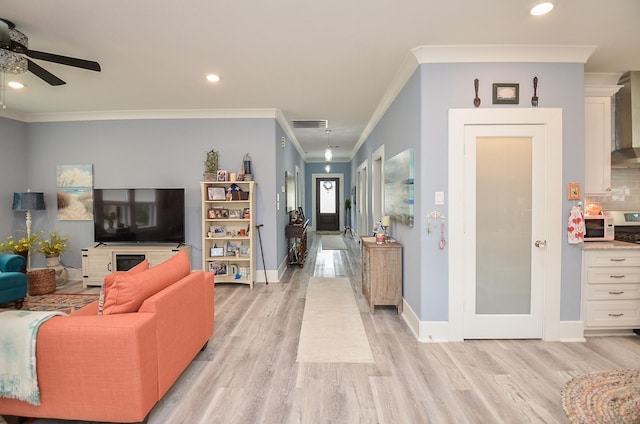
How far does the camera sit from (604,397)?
6.82ft

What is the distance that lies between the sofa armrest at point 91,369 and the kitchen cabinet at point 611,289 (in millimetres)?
3712

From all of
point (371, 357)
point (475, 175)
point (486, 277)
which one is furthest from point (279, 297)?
point (475, 175)

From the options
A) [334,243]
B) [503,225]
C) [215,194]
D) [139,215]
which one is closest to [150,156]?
[139,215]

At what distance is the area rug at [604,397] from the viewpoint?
190cm

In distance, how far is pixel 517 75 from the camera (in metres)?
2.86

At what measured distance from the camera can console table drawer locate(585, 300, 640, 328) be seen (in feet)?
9.68

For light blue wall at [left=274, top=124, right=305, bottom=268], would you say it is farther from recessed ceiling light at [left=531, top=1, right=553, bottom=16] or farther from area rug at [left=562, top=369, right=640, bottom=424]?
area rug at [left=562, top=369, right=640, bottom=424]

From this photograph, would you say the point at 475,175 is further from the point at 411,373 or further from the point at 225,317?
the point at 225,317

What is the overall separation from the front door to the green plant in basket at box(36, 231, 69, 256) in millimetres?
5650

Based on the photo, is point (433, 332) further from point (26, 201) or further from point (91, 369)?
point (26, 201)

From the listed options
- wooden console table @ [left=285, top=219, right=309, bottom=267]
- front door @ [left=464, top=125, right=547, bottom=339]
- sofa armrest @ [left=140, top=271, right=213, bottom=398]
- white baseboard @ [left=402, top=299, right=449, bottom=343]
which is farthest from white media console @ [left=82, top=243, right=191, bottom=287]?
front door @ [left=464, top=125, right=547, bottom=339]

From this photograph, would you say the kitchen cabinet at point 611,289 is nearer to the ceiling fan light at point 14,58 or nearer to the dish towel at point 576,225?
the dish towel at point 576,225

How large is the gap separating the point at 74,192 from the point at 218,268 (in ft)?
8.75

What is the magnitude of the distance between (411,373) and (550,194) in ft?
6.70
